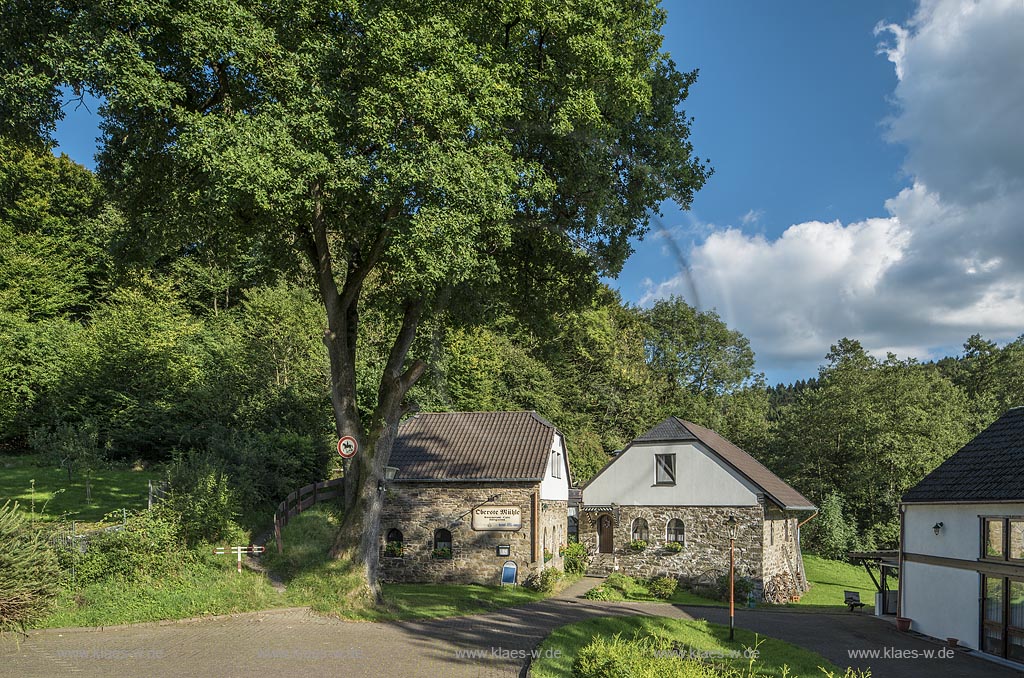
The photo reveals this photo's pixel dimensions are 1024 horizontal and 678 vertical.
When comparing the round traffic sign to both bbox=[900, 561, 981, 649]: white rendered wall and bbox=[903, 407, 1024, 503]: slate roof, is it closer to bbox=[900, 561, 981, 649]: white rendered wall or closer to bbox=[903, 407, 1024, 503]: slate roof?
bbox=[903, 407, 1024, 503]: slate roof

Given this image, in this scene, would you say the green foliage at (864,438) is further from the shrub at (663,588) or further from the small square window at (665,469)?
the shrub at (663,588)

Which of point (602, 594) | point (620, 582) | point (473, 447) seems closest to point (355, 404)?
point (473, 447)

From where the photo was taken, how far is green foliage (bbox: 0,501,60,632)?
11.3m

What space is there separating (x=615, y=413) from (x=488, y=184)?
35171 millimetres

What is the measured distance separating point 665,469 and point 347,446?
633 inches

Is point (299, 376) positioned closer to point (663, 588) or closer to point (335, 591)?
point (663, 588)

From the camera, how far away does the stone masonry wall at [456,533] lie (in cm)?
2508

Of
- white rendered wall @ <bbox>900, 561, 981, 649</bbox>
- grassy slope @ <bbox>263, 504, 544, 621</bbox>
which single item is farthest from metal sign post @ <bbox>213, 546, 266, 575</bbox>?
white rendered wall @ <bbox>900, 561, 981, 649</bbox>

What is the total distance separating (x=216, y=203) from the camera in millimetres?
13641

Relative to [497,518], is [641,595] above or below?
below

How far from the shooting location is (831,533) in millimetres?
37875

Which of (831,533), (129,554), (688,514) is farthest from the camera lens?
(831,533)

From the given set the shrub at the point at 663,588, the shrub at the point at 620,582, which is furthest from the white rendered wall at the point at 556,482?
the shrub at the point at 663,588

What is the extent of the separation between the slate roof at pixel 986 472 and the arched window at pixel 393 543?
54.0ft
